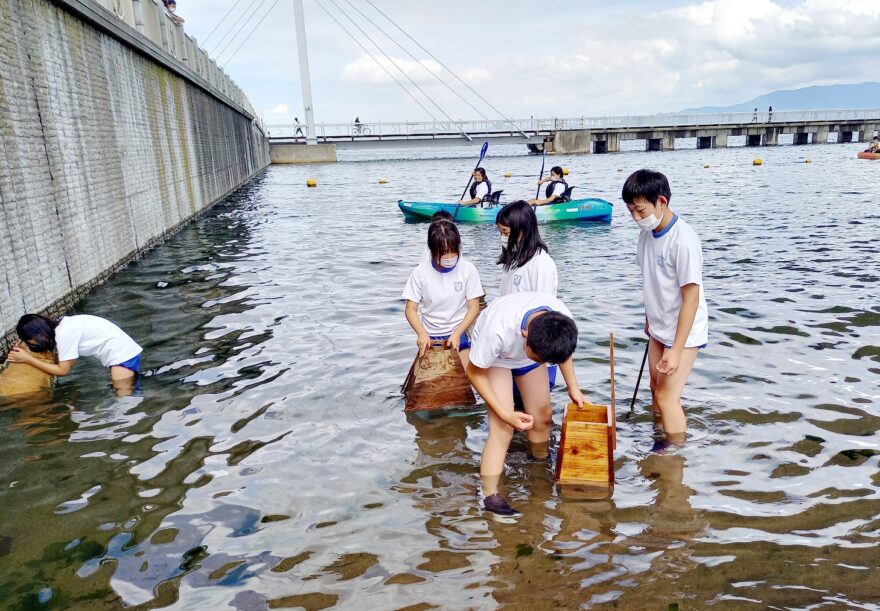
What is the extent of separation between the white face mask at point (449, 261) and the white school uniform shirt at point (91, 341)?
332cm

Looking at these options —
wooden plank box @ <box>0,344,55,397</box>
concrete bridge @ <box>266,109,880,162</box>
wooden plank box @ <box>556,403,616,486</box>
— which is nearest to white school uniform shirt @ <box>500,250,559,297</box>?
wooden plank box @ <box>556,403,616,486</box>

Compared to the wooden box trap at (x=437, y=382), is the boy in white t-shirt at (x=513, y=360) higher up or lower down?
higher up

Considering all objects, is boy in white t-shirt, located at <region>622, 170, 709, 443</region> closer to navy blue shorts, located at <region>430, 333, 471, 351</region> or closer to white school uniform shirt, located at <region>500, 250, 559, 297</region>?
white school uniform shirt, located at <region>500, 250, 559, 297</region>

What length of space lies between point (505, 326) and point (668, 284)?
1382 mm

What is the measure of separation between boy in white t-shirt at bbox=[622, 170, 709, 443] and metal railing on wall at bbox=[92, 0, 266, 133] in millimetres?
10447

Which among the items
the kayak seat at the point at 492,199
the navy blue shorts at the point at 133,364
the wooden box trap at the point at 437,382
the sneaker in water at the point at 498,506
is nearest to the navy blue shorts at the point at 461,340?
the wooden box trap at the point at 437,382

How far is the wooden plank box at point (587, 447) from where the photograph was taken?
417 cm

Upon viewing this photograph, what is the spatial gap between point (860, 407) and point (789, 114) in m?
72.3

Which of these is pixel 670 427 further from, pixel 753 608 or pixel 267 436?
pixel 267 436

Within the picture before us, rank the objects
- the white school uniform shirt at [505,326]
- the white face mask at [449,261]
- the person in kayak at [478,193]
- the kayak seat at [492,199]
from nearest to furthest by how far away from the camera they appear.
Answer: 1. the white school uniform shirt at [505,326]
2. the white face mask at [449,261]
3. the person in kayak at [478,193]
4. the kayak seat at [492,199]

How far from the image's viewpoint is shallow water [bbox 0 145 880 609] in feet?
11.3

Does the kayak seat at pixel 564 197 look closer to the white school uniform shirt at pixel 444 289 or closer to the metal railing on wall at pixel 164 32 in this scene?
the metal railing on wall at pixel 164 32

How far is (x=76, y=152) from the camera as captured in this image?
9422 mm

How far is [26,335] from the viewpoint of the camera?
5746 millimetres
